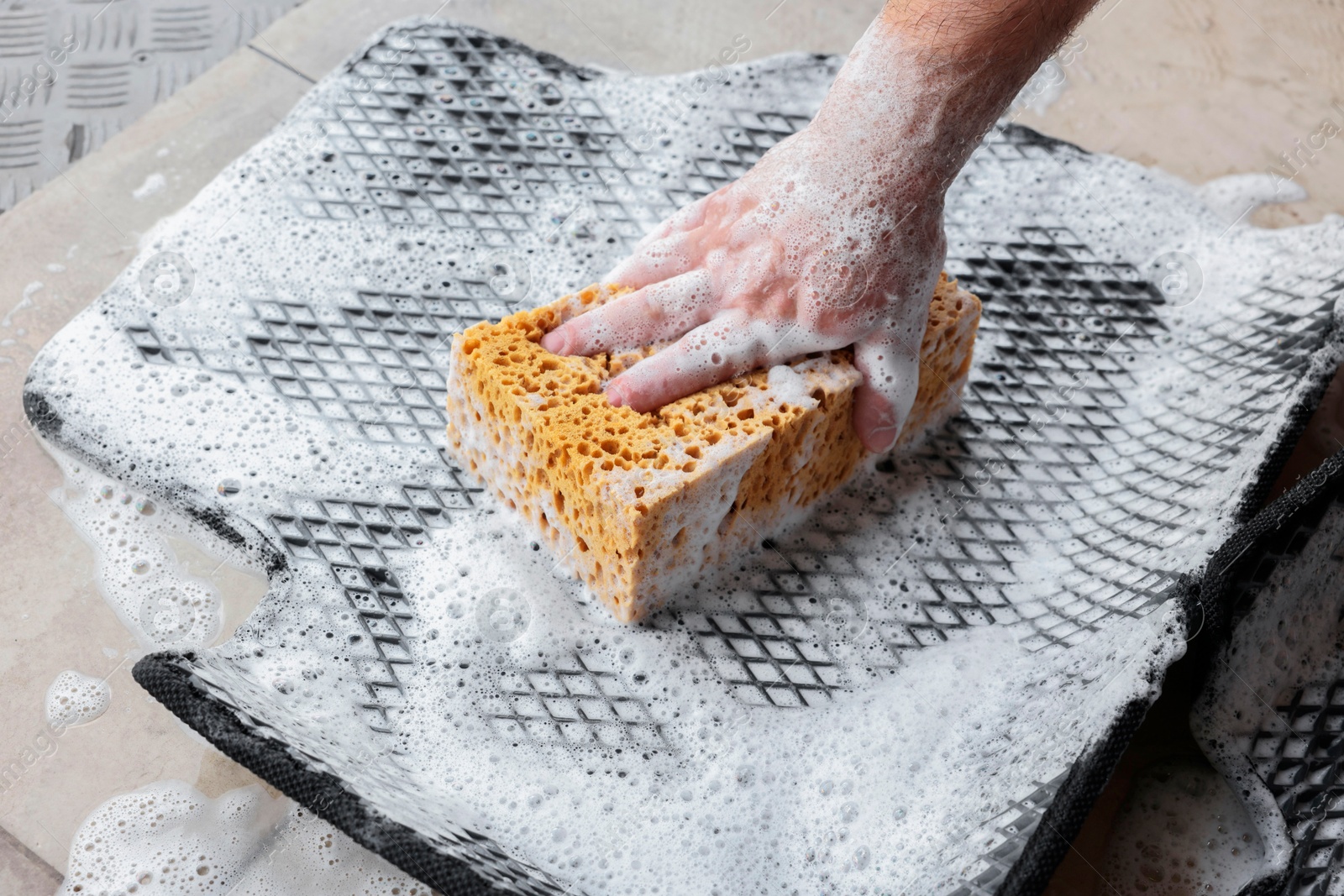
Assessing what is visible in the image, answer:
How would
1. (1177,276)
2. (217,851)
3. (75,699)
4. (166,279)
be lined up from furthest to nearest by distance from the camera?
(1177,276), (166,279), (75,699), (217,851)

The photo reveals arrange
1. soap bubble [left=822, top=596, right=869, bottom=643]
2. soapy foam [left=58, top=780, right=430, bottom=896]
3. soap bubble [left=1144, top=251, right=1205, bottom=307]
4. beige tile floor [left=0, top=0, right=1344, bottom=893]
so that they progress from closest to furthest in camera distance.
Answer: soapy foam [left=58, top=780, right=430, bottom=896] < beige tile floor [left=0, top=0, right=1344, bottom=893] < soap bubble [left=822, top=596, right=869, bottom=643] < soap bubble [left=1144, top=251, right=1205, bottom=307]

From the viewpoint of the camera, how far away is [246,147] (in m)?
2.11

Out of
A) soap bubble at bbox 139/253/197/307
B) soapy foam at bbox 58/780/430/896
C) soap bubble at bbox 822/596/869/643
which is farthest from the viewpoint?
soap bubble at bbox 139/253/197/307

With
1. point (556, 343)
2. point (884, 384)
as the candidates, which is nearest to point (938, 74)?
point (884, 384)

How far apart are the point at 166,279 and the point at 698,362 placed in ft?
2.98

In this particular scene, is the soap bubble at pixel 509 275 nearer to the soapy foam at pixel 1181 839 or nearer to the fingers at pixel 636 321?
the fingers at pixel 636 321

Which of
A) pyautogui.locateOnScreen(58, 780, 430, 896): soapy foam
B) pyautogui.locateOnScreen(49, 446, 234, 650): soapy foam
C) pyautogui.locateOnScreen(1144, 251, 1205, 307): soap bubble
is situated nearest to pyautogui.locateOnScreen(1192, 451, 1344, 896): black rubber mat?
pyautogui.locateOnScreen(1144, 251, 1205, 307): soap bubble

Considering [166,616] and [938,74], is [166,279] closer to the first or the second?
[166,616]

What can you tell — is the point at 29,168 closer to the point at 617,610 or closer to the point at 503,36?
the point at 503,36

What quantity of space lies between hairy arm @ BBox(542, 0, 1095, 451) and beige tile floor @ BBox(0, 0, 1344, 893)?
635mm

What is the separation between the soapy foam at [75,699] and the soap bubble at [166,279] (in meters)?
0.60

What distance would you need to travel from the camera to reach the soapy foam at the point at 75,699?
1.43 metres

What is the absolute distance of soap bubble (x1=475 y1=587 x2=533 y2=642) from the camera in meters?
1.48

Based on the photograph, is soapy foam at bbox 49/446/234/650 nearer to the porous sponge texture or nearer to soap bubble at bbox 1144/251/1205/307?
the porous sponge texture
